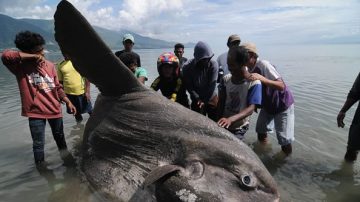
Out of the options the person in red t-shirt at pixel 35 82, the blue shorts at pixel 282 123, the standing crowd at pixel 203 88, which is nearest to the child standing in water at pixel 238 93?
the standing crowd at pixel 203 88

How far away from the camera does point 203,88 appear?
637 centimetres

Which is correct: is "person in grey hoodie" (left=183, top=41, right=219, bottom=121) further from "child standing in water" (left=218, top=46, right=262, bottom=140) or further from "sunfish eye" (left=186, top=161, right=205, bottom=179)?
"sunfish eye" (left=186, top=161, right=205, bottom=179)

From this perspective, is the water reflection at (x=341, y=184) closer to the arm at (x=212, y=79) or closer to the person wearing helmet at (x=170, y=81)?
the arm at (x=212, y=79)

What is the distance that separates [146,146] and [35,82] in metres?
3.36

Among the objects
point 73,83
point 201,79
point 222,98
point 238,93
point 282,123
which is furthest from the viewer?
point 73,83

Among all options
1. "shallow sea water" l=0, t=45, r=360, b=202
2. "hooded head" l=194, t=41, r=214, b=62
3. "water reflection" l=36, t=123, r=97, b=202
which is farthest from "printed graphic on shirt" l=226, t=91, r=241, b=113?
"water reflection" l=36, t=123, r=97, b=202

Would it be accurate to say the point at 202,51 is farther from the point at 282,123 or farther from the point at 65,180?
the point at 65,180

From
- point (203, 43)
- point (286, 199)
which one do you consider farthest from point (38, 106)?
point (286, 199)

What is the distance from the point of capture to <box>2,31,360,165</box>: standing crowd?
488 cm

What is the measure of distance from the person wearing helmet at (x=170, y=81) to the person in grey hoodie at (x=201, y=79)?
24 cm

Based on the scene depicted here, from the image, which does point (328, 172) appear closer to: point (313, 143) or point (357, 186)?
point (357, 186)

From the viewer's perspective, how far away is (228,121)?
13.7 ft

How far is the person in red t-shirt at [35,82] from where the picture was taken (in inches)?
214

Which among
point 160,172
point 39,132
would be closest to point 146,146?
point 160,172
